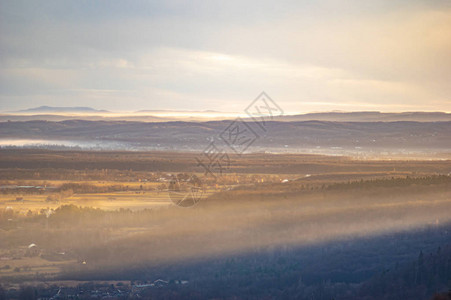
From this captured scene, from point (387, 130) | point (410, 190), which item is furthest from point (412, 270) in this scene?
point (387, 130)

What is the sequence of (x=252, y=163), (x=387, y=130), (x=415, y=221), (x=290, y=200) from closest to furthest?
(x=415, y=221)
(x=290, y=200)
(x=252, y=163)
(x=387, y=130)

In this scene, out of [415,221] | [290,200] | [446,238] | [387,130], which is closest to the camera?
[446,238]

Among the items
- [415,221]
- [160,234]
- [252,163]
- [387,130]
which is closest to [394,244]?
[415,221]

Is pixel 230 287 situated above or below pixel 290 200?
below

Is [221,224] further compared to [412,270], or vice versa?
[221,224]

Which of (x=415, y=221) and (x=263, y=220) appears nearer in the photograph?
(x=415, y=221)

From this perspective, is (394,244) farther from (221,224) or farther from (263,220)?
(221,224)

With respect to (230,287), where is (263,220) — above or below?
above

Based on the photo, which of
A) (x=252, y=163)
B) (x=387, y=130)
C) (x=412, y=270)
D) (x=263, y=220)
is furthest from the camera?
(x=387, y=130)

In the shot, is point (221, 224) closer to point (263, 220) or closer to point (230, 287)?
point (263, 220)

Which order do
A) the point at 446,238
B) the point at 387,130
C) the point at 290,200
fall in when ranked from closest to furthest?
1. the point at 446,238
2. the point at 290,200
3. the point at 387,130
